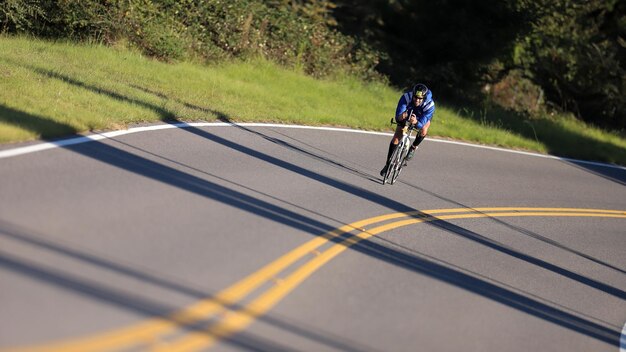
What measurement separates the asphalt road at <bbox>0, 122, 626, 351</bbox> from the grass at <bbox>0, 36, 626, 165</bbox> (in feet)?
3.06

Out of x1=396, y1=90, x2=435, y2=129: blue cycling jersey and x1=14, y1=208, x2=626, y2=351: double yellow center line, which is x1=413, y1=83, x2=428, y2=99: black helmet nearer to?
x1=396, y1=90, x2=435, y2=129: blue cycling jersey

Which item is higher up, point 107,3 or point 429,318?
point 107,3

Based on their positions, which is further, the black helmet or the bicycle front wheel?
the bicycle front wheel

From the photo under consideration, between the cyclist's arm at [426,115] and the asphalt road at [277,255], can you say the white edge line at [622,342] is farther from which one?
the cyclist's arm at [426,115]

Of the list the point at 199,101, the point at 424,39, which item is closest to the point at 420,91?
the point at 199,101

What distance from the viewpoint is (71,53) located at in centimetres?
2058

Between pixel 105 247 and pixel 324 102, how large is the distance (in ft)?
52.1

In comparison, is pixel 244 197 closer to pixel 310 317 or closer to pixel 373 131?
pixel 310 317

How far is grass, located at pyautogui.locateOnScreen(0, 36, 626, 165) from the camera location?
1473cm

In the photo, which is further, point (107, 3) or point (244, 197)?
point (107, 3)

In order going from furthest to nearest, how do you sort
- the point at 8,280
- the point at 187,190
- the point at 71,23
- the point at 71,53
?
the point at 71,23
the point at 71,53
the point at 187,190
the point at 8,280

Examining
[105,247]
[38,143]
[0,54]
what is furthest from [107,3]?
[105,247]

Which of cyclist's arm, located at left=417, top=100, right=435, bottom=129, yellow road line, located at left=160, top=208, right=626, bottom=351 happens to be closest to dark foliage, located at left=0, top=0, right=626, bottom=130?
cyclist's arm, located at left=417, top=100, right=435, bottom=129

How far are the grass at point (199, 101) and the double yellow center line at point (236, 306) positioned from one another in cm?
427
